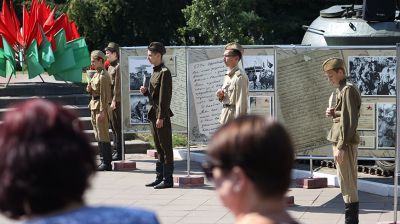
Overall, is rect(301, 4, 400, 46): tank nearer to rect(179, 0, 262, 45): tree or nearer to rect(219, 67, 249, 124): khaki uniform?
rect(219, 67, 249, 124): khaki uniform

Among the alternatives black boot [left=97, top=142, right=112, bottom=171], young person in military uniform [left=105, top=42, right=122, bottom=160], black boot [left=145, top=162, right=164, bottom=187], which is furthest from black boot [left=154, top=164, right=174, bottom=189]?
young person in military uniform [left=105, top=42, right=122, bottom=160]

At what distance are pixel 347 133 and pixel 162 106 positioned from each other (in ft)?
11.1

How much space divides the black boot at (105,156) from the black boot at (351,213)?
548 centimetres

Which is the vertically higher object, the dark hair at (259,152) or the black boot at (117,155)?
the dark hair at (259,152)

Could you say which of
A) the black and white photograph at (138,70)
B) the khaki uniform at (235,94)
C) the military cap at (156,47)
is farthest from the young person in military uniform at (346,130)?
the black and white photograph at (138,70)

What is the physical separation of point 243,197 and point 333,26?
1190 centimetres

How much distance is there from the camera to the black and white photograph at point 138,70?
1325cm

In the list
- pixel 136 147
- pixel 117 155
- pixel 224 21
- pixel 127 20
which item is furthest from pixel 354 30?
pixel 127 20

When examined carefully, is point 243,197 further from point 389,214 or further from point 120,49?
point 120,49

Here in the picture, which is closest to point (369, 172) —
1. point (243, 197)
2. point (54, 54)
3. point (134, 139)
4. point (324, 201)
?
point (324, 201)

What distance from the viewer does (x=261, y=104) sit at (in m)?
11.1

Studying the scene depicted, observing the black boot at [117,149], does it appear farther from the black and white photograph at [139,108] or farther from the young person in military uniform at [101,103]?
the black and white photograph at [139,108]

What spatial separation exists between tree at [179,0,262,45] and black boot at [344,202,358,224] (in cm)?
1875

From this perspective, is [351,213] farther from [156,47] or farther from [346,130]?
[156,47]
